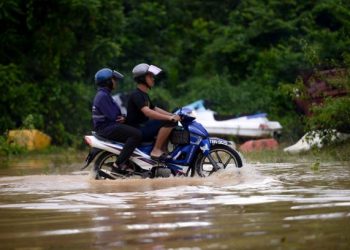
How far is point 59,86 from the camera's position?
23.5m

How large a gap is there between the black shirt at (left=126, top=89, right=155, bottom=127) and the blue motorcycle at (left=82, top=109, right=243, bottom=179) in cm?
37

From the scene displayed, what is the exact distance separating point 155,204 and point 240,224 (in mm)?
1839

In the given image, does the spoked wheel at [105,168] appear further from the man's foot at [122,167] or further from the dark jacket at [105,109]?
the dark jacket at [105,109]

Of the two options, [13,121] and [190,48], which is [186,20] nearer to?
[190,48]

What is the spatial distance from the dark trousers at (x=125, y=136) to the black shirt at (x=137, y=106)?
0.23 metres

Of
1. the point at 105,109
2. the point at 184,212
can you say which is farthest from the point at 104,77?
the point at 184,212

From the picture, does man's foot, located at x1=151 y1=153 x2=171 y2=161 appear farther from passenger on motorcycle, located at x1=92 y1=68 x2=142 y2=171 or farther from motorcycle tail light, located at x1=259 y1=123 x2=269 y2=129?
motorcycle tail light, located at x1=259 y1=123 x2=269 y2=129

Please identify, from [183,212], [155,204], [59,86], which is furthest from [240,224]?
[59,86]

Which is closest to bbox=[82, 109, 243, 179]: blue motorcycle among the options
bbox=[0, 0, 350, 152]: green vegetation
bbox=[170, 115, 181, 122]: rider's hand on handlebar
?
bbox=[170, 115, 181, 122]: rider's hand on handlebar

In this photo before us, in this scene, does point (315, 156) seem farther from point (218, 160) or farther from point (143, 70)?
point (143, 70)

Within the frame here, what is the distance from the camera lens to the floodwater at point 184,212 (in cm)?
572

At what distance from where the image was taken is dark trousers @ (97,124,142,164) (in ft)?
38.2

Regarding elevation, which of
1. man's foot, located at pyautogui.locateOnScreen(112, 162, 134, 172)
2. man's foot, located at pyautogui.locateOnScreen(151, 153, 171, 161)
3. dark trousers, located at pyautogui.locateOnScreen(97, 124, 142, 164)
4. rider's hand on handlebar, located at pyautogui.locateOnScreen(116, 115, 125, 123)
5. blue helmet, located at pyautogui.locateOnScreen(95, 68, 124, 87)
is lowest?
man's foot, located at pyautogui.locateOnScreen(112, 162, 134, 172)

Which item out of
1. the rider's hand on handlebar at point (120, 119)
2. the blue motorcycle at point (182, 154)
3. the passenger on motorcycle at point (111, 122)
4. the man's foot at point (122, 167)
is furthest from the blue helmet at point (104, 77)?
the man's foot at point (122, 167)
